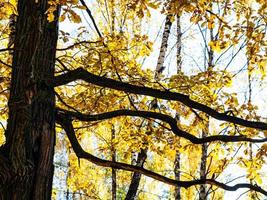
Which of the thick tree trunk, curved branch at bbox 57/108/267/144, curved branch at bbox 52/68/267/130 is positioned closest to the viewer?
the thick tree trunk

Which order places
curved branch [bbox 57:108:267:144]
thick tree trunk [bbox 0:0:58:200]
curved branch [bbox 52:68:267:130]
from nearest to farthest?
1. thick tree trunk [bbox 0:0:58:200]
2. curved branch [bbox 52:68:267:130]
3. curved branch [bbox 57:108:267:144]

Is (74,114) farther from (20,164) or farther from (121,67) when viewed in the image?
(121,67)

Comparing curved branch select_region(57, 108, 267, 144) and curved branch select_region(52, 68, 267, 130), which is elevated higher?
curved branch select_region(52, 68, 267, 130)

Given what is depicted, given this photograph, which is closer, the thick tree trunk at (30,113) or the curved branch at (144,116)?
the thick tree trunk at (30,113)

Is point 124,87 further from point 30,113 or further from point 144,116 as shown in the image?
point 30,113

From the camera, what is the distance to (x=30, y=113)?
282cm

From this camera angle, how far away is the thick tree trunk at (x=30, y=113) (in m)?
2.65

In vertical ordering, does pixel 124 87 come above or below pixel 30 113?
above

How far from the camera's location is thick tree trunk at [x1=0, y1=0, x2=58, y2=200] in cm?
265

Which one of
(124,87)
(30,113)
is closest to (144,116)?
(124,87)

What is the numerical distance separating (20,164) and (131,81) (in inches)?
91.0

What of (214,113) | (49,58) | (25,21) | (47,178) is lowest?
(47,178)

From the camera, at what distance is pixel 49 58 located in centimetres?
304

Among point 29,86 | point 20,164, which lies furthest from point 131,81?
point 20,164
